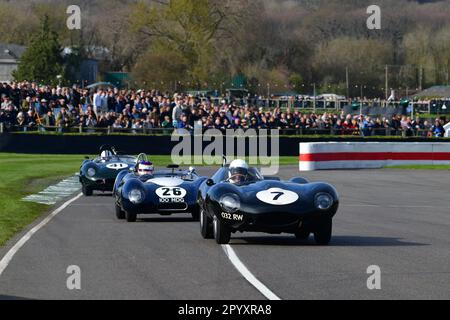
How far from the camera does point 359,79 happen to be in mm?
92125

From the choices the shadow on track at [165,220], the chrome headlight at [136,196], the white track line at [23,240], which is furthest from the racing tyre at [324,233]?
the shadow on track at [165,220]

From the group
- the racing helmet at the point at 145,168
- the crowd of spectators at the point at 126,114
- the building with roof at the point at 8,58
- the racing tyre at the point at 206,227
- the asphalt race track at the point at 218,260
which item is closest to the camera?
the asphalt race track at the point at 218,260

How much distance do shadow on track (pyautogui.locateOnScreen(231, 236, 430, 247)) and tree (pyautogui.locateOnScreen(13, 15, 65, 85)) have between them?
6874 centimetres

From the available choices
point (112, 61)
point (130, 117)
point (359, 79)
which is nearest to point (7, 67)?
point (112, 61)

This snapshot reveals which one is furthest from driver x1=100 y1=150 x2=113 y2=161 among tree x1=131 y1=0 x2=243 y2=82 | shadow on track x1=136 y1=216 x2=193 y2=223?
tree x1=131 y1=0 x2=243 y2=82

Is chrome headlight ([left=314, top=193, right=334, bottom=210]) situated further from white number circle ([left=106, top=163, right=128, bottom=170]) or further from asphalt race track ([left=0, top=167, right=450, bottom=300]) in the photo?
white number circle ([left=106, top=163, right=128, bottom=170])

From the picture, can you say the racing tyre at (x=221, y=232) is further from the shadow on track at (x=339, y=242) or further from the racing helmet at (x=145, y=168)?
the racing helmet at (x=145, y=168)

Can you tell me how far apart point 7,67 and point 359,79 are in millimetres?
33093

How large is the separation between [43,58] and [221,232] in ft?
233

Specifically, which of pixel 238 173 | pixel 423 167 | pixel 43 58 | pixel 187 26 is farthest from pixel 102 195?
pixel 187 26

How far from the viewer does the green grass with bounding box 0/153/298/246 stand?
19.2m

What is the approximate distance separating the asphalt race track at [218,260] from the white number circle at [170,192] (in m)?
0.52

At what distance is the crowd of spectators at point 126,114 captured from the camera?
147ft

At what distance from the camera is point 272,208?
14516mm
